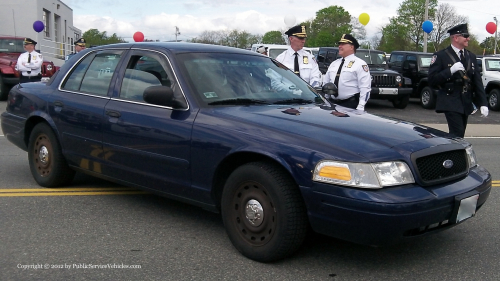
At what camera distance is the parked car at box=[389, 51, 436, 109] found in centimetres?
1789

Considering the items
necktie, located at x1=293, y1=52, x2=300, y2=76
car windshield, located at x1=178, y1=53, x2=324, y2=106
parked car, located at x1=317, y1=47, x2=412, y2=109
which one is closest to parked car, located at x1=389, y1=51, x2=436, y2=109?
parked car, located at x1=317, y1=47, x2=412, y2=109

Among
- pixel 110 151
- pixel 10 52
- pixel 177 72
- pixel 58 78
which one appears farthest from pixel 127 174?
pixel 10 52

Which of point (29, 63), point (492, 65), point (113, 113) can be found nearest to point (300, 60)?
point (113, 113)

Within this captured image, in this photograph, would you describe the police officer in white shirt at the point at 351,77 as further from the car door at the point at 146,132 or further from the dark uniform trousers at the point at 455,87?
the car door at the point at 146,132

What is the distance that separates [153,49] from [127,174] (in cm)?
111

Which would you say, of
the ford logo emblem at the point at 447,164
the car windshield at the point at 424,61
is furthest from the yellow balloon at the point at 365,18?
the ford logo emblem at the point at 447,164

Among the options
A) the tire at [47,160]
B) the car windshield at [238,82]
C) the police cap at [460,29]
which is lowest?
the tire at [47,160]

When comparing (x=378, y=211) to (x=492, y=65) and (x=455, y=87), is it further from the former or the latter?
(x=492, y=65)

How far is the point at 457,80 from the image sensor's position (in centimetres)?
662

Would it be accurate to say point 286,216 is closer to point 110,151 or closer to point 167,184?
point 167,184

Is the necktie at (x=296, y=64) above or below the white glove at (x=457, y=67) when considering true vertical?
below

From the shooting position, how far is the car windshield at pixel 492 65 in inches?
700

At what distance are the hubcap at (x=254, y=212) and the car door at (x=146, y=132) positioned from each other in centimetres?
65

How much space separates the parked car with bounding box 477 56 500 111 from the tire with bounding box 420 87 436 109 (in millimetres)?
1653
